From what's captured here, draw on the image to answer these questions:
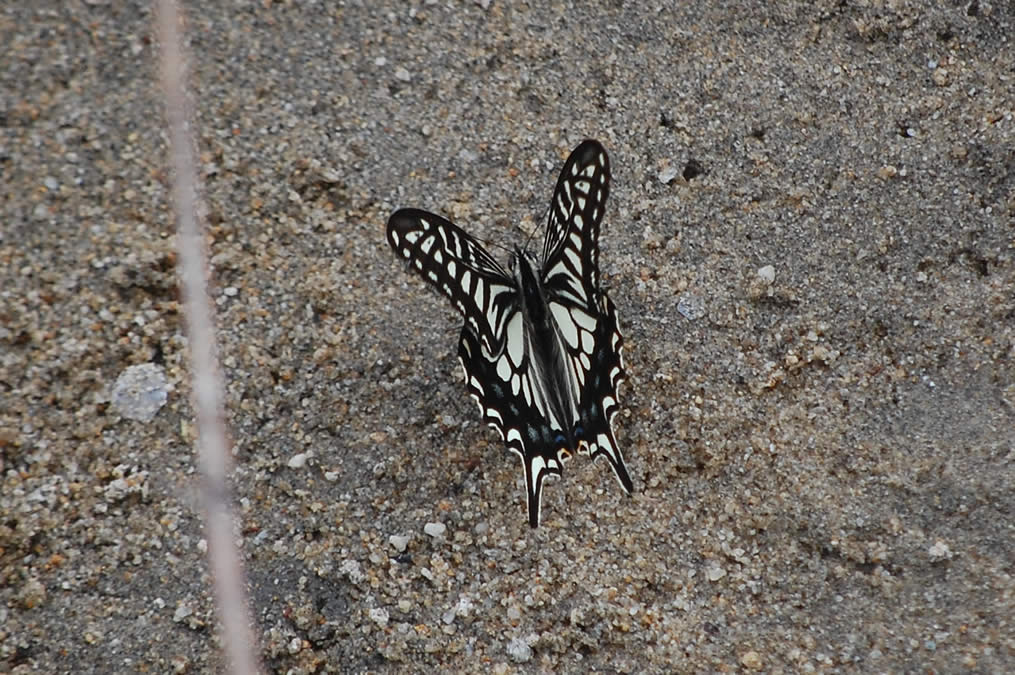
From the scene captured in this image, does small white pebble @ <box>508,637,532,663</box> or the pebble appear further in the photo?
the pebble

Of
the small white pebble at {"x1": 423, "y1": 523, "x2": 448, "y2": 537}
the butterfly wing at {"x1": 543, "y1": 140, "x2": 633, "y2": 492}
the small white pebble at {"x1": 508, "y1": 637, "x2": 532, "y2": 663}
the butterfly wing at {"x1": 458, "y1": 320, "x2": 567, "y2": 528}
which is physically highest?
the butterfly wing at {"x1": 543, "y1": 140, "x2": 633, "y2": 492}

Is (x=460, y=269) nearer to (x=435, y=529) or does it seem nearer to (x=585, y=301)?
(x=585, y=301)

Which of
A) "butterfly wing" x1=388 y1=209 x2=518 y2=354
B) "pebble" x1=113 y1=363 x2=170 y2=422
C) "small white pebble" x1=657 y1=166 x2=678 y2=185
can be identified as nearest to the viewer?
"butterfly wing" x1=388 y1=209 x2=518 y2=354

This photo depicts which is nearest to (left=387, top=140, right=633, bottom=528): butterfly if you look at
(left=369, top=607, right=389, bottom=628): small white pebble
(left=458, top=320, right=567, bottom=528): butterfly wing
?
(left=458, top=320, right=567, bottom=528): butterfly wing

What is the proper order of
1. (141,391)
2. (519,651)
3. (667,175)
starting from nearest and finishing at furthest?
(519,651)
(141,391)
(667,175)

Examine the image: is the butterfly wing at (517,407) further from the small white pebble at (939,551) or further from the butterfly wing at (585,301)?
the small white pebble at (939,551)

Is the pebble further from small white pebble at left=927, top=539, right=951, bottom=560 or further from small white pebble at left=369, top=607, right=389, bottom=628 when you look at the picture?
small white pebble at left=927, top=539, right=951, bottom=560

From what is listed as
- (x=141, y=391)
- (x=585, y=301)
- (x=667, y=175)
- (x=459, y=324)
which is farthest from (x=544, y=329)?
(x=141, y=391)
